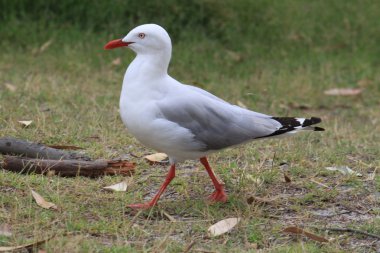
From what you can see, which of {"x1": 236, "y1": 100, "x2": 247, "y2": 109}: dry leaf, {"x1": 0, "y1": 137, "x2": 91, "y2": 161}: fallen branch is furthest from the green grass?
{"x1": 0, "y1": 137, "x2": 91, "y2": 161}: fallen branch

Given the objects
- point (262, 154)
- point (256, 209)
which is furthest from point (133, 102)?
point (262, 154)

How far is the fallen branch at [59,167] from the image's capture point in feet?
15.0

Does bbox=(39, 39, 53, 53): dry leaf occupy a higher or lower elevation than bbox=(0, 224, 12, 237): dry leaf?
lower

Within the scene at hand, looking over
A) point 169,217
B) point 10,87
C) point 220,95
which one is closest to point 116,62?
point 220,95

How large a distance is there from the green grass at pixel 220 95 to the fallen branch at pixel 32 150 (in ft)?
0.88

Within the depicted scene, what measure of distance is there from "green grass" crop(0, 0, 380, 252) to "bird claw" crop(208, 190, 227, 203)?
0.07 meters

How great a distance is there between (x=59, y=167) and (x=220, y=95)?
11.3 ft

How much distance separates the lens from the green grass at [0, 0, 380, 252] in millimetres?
3883

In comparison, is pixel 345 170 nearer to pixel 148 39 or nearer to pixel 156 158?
pixel 156 158

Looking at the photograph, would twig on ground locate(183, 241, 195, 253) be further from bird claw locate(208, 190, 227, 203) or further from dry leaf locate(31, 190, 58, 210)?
dry leaf locate(31, 190, 58, 210)

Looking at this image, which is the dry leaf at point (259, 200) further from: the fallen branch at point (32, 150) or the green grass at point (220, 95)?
the fallen branch at point (32, 150)

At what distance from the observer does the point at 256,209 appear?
419 cm

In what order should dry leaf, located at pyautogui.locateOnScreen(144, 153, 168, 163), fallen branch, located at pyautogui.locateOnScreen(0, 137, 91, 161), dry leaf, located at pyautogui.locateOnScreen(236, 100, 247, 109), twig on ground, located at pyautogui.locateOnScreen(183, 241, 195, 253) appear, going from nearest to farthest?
twig on ground, located at pyautogui.locateOnScreen(183, 241, 195, 253)
fallen branch, located at pyautogui.locateOnScreen(0, 137, 91, 161)
dry leaf, located at pyautogui.locateOnScreen(144, 153, 168, 163)
dry leaf, located at pyautogui.locateOnScreen(236, 100, 247, 109)

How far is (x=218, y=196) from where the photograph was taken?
4.35m
